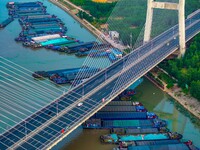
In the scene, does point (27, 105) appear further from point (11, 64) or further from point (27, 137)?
point (11, 64)

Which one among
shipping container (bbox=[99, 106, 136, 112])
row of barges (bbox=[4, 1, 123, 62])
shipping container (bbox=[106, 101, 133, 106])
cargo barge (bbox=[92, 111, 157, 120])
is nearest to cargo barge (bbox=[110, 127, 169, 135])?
cargo barge (bbox=[92, 111, 157, 120])

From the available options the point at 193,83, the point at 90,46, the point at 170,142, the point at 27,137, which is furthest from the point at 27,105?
the point at 90,46

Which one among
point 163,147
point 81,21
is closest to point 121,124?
point 163,147

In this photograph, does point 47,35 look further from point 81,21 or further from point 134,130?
point 134,130

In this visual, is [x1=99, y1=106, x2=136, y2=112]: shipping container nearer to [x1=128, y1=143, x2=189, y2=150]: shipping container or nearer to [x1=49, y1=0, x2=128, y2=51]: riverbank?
[x1=128, y1=143, x2=189, y2=150]: shipping container

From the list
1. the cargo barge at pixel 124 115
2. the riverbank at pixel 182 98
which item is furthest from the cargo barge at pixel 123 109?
the riverbank at pixel 182 98

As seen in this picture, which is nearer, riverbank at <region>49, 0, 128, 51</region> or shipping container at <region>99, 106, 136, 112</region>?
shipping container at <region>99, 106, 136, 112</region>
